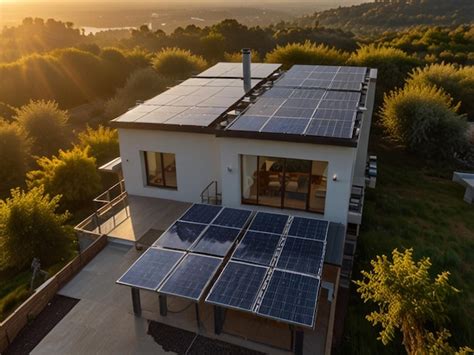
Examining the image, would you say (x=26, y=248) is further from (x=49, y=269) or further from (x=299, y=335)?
(x=299, y=335)

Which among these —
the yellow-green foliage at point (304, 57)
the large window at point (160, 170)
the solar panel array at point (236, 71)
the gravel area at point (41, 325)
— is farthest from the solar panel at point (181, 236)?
the yellow-green foliage at point (304, 57)

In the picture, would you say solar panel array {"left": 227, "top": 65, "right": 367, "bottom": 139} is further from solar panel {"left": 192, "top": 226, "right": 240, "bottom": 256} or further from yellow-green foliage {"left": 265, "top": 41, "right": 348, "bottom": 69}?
yellow-green foliage {"left": 265, "top": 41, "right": 348, "bottom": 69}

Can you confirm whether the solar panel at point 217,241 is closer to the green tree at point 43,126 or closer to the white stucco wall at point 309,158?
the white stucco wall at point 309,158

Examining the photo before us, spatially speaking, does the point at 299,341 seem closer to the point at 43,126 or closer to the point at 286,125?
the point at 286,125

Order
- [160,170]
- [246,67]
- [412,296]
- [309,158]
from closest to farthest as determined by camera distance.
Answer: [412,296] < [309,158] < [160,170] < [246,67]

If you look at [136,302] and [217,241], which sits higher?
[217,241]

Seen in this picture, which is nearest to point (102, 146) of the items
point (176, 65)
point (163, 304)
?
point (163, 304)

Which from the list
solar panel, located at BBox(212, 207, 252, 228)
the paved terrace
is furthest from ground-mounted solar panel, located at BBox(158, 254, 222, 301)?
solar panel, located at BBox(212, 207, 252, 228)

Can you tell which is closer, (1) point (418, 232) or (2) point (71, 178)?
(1) point (418, 232)
